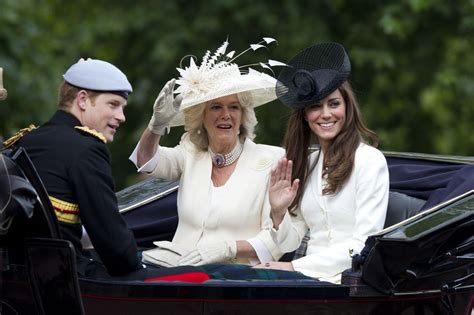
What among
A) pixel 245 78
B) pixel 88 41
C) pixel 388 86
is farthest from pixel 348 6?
pixel 245 78

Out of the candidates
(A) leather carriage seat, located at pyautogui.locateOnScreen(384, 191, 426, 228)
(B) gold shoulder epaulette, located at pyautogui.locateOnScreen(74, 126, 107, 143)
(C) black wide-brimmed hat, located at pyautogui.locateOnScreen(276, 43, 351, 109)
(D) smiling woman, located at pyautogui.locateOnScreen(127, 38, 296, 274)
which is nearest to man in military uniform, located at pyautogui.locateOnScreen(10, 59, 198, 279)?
(B) gold shoulder epaulette, located at pyautogui.locateOnScreen(74, 126, 107, 143)

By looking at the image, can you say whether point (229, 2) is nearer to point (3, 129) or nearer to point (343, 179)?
point (3, 129)

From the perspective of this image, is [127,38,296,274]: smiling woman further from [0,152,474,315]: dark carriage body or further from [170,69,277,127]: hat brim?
[0,152,474,315]: dark carriage body

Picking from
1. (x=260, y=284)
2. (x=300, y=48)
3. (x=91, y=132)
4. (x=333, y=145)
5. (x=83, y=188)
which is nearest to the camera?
(x=260, y=284)

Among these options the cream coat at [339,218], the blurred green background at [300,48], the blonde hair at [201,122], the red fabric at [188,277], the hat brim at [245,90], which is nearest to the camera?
the red fabric at [188,277]

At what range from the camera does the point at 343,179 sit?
5488mm

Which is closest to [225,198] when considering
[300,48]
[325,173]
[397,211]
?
[325,173]

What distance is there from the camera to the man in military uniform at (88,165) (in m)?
4.85

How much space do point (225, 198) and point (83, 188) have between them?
3.36 ft

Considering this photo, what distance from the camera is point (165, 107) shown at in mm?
5473

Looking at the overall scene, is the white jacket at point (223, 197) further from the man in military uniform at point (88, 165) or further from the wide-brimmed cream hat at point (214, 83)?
the man in military uniform at point (88, 165)

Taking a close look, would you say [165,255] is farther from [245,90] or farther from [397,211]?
[397,211]

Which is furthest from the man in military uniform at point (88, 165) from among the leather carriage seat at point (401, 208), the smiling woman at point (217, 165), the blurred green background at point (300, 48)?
the blurred green background at point (300, 48)

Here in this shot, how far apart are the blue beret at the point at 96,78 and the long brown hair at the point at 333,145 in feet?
3.12
